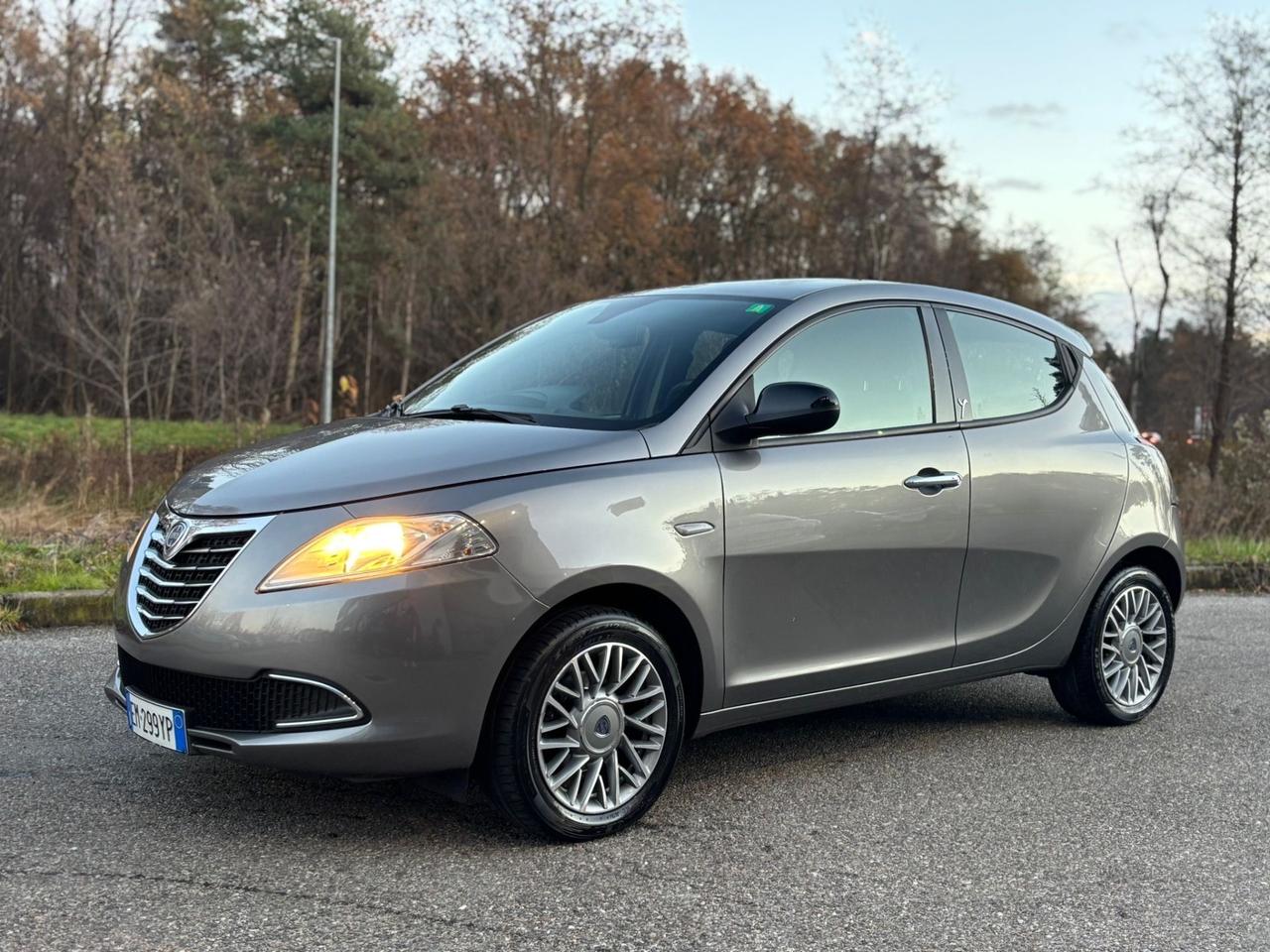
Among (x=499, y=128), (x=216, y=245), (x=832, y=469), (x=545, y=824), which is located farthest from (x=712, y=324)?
(x=499, y=128)

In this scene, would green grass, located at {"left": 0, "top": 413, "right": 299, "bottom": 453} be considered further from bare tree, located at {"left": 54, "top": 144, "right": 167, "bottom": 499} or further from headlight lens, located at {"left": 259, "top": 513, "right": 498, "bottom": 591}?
headlight lens, located at {"left": 259, "top": 513, "right": 498, "bottom": 591}

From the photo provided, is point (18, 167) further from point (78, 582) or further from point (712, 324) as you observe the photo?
point (712, 324)

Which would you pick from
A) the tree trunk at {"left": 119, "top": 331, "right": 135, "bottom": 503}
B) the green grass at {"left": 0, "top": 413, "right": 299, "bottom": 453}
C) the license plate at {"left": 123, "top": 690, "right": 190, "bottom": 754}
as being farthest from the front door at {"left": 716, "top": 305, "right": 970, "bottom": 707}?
the green grass at {"left": 0, "top": 413, "right": 299, "bottom": 453}

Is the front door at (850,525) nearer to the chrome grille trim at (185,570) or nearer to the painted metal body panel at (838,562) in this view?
the painted metal body panel at (838,562)

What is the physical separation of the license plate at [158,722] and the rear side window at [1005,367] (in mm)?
3021

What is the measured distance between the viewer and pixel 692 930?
11.0ft

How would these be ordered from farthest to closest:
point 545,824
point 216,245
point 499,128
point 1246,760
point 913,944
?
1. point 499,128
2. point 216,245
3. point 1246,760
4. point 545,824
5. point 913,944

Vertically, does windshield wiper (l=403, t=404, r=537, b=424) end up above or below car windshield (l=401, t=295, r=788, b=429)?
below

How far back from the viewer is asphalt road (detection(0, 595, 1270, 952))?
335 cm

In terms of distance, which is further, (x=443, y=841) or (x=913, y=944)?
(x=443, y=841)

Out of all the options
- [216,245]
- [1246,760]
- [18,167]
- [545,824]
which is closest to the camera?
[545,824]

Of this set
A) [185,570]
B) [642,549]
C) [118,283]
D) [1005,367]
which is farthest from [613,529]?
[118,283]

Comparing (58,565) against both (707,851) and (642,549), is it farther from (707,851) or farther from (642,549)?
(707,851)

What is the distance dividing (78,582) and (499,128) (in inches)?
1040
